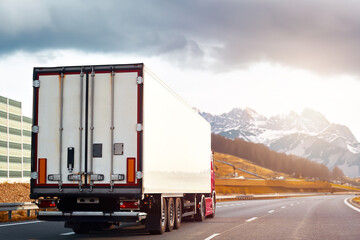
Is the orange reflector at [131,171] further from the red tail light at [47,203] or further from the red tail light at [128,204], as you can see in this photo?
the red tail light at [47,203]

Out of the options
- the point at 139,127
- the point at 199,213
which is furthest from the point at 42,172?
the point at 199,213

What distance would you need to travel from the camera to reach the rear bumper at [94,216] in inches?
456

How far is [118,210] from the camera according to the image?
38.8 feet

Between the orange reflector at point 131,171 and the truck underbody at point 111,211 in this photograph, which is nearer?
the orange reflector at point 131,171

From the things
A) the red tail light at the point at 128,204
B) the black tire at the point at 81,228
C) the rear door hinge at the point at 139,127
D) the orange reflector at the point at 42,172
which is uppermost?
the rear door hinge at the point at 139,127

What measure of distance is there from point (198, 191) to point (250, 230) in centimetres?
370

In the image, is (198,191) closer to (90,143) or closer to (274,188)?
(90,143)

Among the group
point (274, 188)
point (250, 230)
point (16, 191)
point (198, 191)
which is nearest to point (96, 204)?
point (250, 230)

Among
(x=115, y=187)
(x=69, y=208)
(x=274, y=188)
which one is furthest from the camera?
(x=274, y=188)

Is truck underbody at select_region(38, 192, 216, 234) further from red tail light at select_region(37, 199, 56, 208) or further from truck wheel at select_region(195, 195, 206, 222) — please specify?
truck wheel at select_region(195, 195, 206, 222)

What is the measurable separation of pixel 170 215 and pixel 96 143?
11.7 feet

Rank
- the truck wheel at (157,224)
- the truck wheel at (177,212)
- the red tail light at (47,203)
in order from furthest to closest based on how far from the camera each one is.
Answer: the truck wheel at (177,212) < the truck wheel at (157,224) < the red tail light at (47,203)

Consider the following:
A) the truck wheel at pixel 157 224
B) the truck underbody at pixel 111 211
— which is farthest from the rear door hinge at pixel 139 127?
the truck wheel at pixel 157 224

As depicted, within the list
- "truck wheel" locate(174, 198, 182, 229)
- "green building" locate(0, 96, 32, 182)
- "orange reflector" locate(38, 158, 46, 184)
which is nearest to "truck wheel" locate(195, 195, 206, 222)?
"truck wheel" locate(174, 198, 182, 229)
